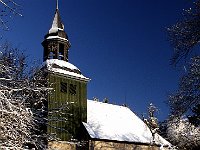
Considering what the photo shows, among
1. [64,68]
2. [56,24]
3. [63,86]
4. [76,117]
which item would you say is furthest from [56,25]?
[76,117]

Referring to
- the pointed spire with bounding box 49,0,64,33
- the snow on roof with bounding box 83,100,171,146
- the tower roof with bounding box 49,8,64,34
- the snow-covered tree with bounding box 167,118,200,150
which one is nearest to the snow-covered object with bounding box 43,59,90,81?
the tower roof with bounding box 49,8,64,34

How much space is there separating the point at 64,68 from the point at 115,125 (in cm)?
618

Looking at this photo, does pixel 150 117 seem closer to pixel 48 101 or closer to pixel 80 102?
pixel 80 102

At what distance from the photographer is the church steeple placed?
28.4 meters

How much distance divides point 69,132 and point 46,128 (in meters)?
2.18

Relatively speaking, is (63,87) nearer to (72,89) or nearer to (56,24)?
(72,89)

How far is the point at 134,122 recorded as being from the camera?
3198 cm

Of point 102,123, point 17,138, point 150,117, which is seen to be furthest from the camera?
point 150,117

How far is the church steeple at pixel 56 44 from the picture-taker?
28375 mm

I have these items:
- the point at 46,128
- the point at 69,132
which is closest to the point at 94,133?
the point at 69,132

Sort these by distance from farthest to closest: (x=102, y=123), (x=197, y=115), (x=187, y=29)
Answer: (x=102, y=123)
(x=197, y=115)
(x=187, y=29)

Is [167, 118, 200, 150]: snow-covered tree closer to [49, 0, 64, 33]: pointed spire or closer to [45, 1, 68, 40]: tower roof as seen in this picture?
[45, 1, 68, 40]: tower roof

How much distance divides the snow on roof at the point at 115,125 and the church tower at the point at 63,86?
1.20m

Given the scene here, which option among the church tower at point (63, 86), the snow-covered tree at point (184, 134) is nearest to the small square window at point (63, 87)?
the church tower at point (63, 86)
